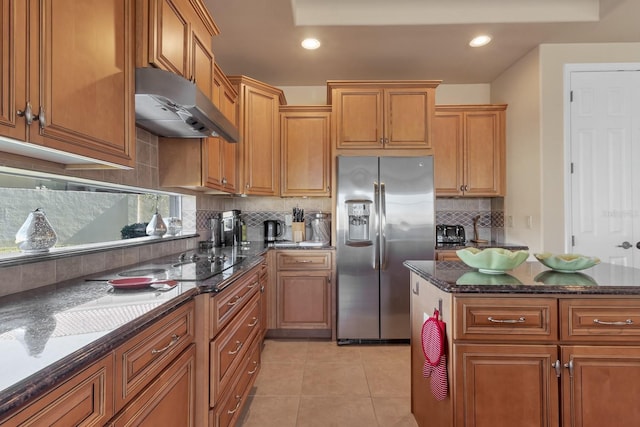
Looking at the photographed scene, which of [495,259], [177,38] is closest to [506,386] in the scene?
[495,259]

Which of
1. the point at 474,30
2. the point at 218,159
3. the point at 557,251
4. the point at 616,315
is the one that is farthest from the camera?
the point at 557,251

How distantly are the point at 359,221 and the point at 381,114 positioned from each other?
3.48ft

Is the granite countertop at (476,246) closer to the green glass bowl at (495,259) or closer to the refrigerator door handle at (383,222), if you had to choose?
the refrigerator door handle at (383,222)

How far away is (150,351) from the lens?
1052 mm

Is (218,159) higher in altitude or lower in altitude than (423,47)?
lower

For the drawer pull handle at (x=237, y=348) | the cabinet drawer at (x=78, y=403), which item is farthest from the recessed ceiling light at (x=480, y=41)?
the cabinet drawer at (x=78, y=403)

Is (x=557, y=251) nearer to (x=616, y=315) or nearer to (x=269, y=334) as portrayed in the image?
(x=616, y=315)

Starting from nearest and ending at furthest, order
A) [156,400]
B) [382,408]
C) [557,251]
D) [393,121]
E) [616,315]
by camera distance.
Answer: [156,400], [616,315], [382,408], [557,251], [393,121]

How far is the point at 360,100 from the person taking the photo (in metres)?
3.30

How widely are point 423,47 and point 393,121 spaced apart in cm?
69

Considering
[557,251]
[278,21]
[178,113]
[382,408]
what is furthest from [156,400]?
[557,251]

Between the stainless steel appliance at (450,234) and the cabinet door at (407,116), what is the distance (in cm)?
99

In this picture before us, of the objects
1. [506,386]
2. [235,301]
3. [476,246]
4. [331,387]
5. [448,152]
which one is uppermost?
[448,152]

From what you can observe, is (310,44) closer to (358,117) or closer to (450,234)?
(358,117)
